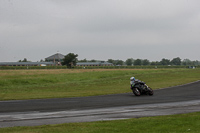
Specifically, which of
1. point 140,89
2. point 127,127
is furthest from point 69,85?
point 127,127

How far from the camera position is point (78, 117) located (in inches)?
567

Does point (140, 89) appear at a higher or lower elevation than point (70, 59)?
lower

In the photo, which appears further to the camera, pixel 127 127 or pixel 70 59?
pixel 70 59

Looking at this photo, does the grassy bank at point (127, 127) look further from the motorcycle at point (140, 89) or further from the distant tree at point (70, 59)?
the distant tree at point (70, 59)

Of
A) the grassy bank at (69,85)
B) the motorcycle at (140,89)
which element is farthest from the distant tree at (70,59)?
the motorcycle at (140,89)

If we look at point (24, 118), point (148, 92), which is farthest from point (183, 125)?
point (148, 92)

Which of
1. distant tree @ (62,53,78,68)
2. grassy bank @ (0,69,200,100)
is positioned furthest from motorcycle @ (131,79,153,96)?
distant tree @ (62,53,78,68)

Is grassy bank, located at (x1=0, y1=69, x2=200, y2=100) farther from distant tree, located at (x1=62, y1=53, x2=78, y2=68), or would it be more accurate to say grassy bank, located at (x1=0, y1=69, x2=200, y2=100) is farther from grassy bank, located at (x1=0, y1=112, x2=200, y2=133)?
distant tree, located at (x1=62, y1=53, x2=78, y2=68)

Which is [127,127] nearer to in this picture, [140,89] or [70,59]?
[140,89]

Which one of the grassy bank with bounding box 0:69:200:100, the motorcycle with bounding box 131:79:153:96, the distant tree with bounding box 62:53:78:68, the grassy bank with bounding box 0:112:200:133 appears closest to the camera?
the grassy bank with bounding box 0:112:200:133

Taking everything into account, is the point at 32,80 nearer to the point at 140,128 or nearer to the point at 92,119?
the point at 92,119

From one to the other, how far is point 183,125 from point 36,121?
656 centimetres

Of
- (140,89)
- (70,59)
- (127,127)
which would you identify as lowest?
(127,127)

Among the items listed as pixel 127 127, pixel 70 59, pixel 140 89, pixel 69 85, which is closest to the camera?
pixel 127 127
